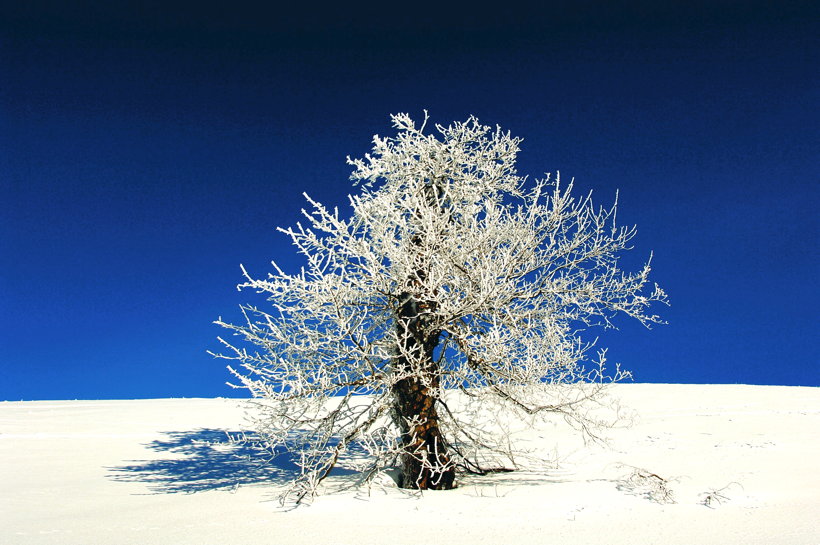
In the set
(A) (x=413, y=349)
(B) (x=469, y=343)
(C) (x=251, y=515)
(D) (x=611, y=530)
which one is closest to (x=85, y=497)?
(C) (x=251, y=515)

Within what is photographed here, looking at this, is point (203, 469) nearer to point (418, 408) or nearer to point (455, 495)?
point (418, 408)

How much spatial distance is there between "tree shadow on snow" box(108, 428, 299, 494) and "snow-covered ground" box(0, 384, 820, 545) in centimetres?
3

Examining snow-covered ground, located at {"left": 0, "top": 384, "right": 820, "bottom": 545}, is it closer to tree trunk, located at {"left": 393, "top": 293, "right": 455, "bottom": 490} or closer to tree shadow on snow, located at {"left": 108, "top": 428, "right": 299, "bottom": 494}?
tree shadow on snow, located at {"left": 108, "top": 428, "right": 299, "bottom": 494}

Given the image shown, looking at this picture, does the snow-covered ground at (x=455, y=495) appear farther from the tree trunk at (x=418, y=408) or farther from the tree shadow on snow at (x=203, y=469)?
the tree trunk at (x=418, y=408)

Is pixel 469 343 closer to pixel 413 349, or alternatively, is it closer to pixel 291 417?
pixel 413 349

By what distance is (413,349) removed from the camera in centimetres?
619

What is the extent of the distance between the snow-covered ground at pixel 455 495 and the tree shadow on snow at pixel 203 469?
0.10ft

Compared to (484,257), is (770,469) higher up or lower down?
lower down

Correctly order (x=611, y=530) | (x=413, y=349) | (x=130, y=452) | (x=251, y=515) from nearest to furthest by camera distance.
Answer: (x=611, y=530)
(x=251, y=515)
(x=413, y=349)
(x=130, y=452)

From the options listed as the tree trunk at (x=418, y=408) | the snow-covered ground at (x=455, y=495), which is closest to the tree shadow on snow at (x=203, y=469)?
the snow-covered ground at (x=455, y=495)

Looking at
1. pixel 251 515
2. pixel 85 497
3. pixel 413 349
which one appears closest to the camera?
pixel 251 515

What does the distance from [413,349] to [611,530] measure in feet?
8.05

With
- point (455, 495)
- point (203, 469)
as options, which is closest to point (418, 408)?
point (455, 495)

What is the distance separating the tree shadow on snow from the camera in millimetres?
7469
